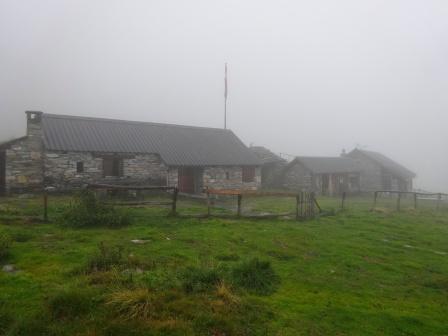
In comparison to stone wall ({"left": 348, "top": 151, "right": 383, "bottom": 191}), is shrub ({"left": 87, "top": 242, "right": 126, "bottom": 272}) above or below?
below

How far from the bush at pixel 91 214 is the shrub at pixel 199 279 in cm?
581

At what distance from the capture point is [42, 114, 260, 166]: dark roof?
2334 cm

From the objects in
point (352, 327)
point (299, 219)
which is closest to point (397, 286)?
point (352, 327)

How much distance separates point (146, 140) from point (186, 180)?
174 inches

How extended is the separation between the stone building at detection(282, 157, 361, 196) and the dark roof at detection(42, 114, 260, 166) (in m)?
7.09

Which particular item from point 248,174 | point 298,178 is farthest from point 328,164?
point 248,174

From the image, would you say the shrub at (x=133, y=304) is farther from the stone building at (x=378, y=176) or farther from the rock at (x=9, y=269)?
the stone building at (x=378, y=176)

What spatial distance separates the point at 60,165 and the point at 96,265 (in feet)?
54.7

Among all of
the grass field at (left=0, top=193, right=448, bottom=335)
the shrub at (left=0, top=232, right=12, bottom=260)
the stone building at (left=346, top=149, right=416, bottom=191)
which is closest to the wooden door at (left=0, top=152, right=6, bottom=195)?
the grass field at (left=0, top=193, right=448, bottom=335)

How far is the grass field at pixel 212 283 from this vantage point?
529 centimetres

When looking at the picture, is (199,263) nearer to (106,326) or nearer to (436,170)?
(106,326)

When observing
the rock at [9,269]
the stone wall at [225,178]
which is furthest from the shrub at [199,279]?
the stone wall at [225,178]

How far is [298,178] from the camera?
118 feet

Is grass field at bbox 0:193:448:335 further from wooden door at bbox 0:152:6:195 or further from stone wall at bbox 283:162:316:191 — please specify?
stone wall at bbox 283:162:316:191
